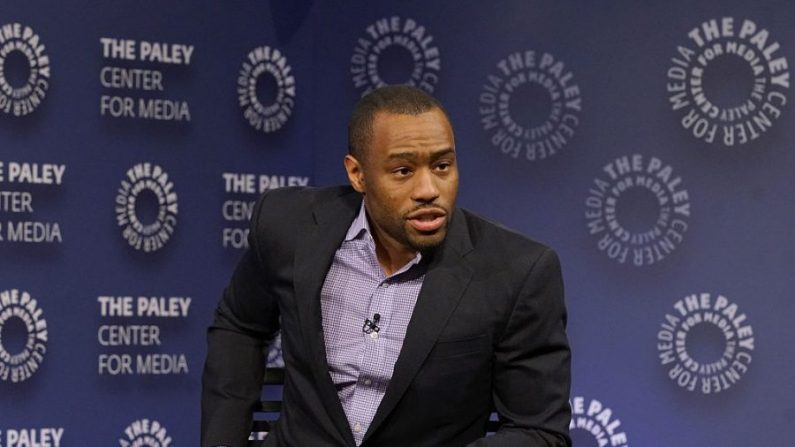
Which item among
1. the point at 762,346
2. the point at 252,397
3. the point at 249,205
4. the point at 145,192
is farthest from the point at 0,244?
the point at 762,346

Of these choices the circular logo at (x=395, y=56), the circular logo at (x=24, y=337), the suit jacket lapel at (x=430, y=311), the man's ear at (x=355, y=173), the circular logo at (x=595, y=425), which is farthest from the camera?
the circular logo at (x=395, y=56)

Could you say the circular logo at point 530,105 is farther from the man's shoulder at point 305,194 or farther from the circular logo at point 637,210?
the man's shoulder at point 305,194

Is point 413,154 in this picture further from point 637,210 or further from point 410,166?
point 637,210

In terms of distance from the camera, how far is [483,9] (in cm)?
375

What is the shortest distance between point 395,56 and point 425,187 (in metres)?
1.78

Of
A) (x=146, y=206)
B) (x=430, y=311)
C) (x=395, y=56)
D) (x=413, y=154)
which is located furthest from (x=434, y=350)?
(x=395, y=56)

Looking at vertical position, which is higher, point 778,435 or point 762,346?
point 762,346

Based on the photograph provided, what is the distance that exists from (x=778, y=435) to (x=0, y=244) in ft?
8.12

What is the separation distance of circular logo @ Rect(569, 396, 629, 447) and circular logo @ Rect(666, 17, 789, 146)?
0.93 metres

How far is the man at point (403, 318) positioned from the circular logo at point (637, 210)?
1.32m

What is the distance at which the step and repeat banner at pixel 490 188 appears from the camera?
3.44 meters

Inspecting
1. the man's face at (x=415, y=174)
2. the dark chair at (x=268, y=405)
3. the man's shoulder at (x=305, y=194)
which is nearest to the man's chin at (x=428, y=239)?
the man's face at (x=415, y=174)

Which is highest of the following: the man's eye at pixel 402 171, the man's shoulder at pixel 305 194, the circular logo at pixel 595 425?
the man's eye at pixel 402 171

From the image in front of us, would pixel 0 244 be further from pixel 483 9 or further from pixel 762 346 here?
pixel 762 346
